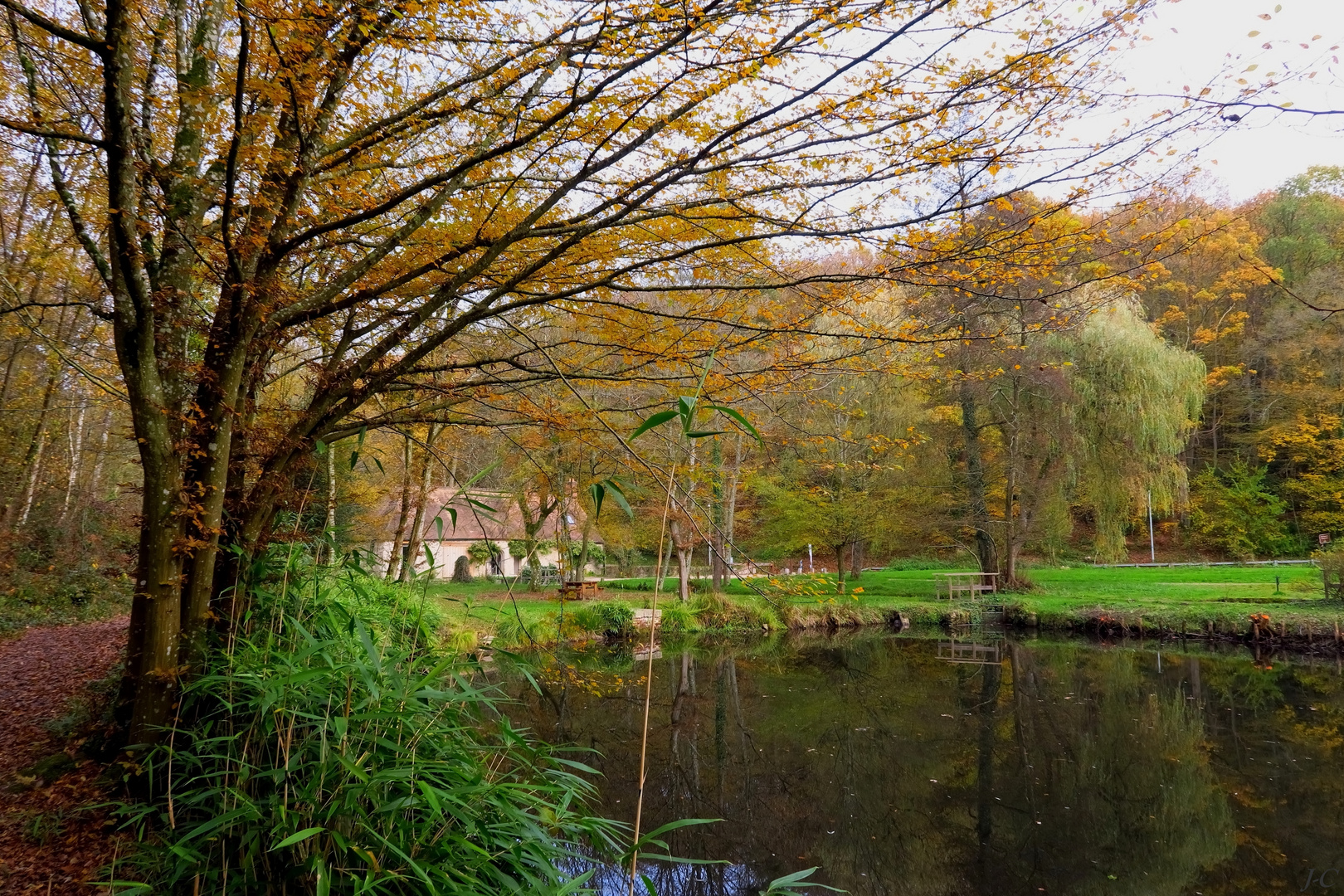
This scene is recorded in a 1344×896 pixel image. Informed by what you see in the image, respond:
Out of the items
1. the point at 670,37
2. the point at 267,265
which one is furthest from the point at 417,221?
the point at 670,37

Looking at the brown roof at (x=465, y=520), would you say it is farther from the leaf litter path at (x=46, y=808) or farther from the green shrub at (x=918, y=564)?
the green shrub at (x=918, y=564)

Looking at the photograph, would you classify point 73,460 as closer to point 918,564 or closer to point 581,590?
point 581,590

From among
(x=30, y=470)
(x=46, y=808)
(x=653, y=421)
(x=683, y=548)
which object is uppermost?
(x=30, y=470)

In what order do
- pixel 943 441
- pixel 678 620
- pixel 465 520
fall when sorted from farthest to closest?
pixel 465 520 < pixel 943 441 < pixel 678 620

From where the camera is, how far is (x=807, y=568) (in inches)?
966

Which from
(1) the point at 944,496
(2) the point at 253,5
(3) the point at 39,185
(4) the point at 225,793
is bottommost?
(4) the point at 225,793

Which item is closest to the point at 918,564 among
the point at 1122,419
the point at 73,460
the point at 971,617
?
the point at 971,617

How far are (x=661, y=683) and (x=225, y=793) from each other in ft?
28.5

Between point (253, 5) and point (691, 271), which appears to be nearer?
point (253, 5)

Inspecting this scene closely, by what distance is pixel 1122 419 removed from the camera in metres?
16.3

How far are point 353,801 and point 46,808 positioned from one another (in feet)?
6.25

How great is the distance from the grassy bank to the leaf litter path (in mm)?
5371

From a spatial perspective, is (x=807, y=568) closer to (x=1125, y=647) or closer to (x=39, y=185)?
(x=1125, y=647)

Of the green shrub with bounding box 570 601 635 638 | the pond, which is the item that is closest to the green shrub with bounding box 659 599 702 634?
the green shrub with bounding box 570 601 635 638
